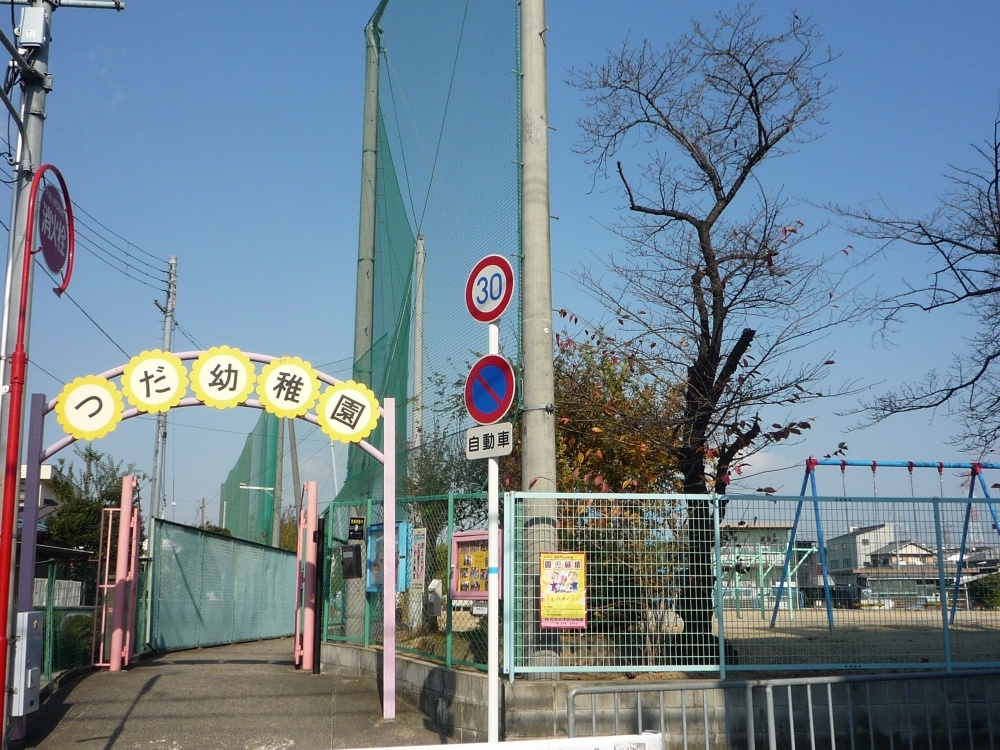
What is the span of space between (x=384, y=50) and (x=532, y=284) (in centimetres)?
851

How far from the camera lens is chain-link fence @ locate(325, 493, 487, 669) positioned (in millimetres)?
8797

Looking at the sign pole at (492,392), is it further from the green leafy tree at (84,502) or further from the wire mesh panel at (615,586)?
the green leafy tree at (84,502)

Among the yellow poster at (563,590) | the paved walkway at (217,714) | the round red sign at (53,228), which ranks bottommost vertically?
the paved walkway at (217,714)

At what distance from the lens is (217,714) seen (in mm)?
9148

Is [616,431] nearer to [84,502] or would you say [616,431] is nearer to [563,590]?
[563,590]

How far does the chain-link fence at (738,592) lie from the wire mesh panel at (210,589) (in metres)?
8.59

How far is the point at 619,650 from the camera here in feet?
27.3

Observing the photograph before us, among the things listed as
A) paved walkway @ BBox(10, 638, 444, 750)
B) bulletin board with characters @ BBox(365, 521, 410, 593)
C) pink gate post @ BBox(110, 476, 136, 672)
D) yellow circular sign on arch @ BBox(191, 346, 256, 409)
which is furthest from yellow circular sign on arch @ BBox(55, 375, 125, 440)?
pink gate post @ BBox(110, 476, 136, 672)

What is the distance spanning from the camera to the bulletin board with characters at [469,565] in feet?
27.8

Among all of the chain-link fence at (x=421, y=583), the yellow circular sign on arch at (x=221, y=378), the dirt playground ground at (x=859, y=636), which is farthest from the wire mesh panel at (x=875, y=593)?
the yellow circular sign on arch at (x=221, y=378)

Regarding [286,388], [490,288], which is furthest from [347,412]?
[490,288]

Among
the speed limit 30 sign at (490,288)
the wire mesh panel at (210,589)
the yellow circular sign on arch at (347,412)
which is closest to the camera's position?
the speed limit 30 sign at (490,288)

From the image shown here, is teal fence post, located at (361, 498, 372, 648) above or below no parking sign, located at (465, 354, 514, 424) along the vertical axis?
below

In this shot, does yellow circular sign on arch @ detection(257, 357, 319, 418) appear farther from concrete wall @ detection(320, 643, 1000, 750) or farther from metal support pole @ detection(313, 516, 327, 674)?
metal support pole @ detection(313, 516, 327, 674)
